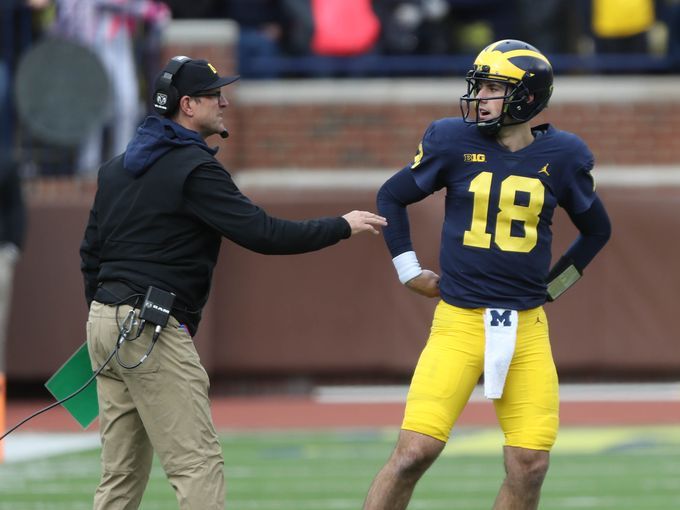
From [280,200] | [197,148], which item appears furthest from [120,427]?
[280,200]

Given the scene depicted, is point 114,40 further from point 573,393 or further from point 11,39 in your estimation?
point 573,393

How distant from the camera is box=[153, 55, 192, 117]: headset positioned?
5.92 m

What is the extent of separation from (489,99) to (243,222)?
1.12 metres

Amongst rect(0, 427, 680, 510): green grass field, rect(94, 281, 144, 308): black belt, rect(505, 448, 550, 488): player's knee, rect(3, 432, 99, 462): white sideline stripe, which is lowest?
rect(3, 432, 99, 462): white sideline stripe

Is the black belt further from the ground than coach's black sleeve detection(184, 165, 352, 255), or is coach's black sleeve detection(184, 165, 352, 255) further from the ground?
coach's black sleeve detection(184, 165, 352, 255)

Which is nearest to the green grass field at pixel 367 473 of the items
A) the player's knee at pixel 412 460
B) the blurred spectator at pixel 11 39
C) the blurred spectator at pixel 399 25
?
the player's knee at pixel 412 460

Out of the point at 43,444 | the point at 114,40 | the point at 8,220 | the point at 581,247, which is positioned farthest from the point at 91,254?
the point at 114,40

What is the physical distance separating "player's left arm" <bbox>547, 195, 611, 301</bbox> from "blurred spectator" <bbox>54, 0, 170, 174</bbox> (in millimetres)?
7748

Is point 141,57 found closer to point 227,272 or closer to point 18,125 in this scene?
point 18,125

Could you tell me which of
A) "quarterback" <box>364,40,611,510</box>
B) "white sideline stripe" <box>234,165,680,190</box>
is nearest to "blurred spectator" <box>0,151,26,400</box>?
"white sideline stripe" <box>234,165,680,190</box>

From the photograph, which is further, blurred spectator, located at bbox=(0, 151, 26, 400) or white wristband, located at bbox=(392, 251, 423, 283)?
blurred spectator, located at bbox=(0, 151, 26, 400)

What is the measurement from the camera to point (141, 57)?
1423 cm

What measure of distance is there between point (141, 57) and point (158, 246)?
8659mm

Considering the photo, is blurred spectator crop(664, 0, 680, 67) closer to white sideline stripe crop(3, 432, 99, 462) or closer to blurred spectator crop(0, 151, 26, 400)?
blurred spectator crop(0, 151, 26, 400)
